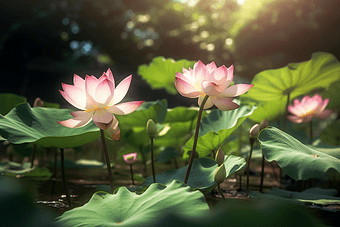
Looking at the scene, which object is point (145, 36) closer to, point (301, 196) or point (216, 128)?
point (216, 128)

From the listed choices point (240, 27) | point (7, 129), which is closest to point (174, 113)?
point (7, 129)

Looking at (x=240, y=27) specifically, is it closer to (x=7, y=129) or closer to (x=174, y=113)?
(x=174, y=113)

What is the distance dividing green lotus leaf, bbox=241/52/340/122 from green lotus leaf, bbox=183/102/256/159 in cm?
28

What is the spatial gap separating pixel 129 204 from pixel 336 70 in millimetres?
1317

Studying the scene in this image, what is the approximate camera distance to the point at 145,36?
8.28 m

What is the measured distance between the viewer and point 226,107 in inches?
26.3

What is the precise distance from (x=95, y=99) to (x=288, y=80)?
104 cm

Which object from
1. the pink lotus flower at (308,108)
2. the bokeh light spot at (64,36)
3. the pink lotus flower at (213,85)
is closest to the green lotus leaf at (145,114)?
the pink lotus flower at (213,85)

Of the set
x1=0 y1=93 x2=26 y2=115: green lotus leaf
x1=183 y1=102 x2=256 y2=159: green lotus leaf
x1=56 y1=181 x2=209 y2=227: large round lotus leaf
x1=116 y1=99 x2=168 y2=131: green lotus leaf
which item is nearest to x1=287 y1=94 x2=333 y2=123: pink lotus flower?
x1=183 y1=102 x2=256 y2=159: green lotus leaf

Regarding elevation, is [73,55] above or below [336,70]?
above

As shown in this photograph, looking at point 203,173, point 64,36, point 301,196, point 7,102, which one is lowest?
point 301,196

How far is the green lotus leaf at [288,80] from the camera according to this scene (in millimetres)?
1237

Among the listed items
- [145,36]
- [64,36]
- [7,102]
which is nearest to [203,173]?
[7,102]

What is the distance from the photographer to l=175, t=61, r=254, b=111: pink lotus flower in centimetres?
64
